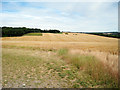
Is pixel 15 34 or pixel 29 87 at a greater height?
pixel 15 34

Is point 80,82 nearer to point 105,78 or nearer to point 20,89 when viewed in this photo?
point 105,78

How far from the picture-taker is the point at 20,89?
319cm

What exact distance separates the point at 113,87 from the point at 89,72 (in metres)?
1.32

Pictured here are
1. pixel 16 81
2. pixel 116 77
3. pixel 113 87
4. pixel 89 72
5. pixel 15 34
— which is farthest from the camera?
pixel 15 34

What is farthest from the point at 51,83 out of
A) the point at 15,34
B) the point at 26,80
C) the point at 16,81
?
the point at 15,34

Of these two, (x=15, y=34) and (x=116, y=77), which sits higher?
(x=15, y=34)

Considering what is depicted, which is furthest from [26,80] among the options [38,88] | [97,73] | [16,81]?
[97,73]

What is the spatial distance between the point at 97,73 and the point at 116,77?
2.46 feet

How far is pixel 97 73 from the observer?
397 cm

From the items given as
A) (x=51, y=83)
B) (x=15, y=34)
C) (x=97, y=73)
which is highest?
(x=15, y=34)

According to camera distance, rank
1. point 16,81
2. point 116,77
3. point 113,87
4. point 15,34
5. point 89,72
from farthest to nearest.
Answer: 1. point 15,34
2. point 89,72
3. point 16,81
4. point 116,77
5. point 113,87

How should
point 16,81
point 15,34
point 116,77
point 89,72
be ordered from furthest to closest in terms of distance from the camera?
point 15,34, point 89,72, point 16,81, point 116,77

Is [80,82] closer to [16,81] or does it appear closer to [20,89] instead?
[20,89]

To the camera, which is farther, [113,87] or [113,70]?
[113,70]
